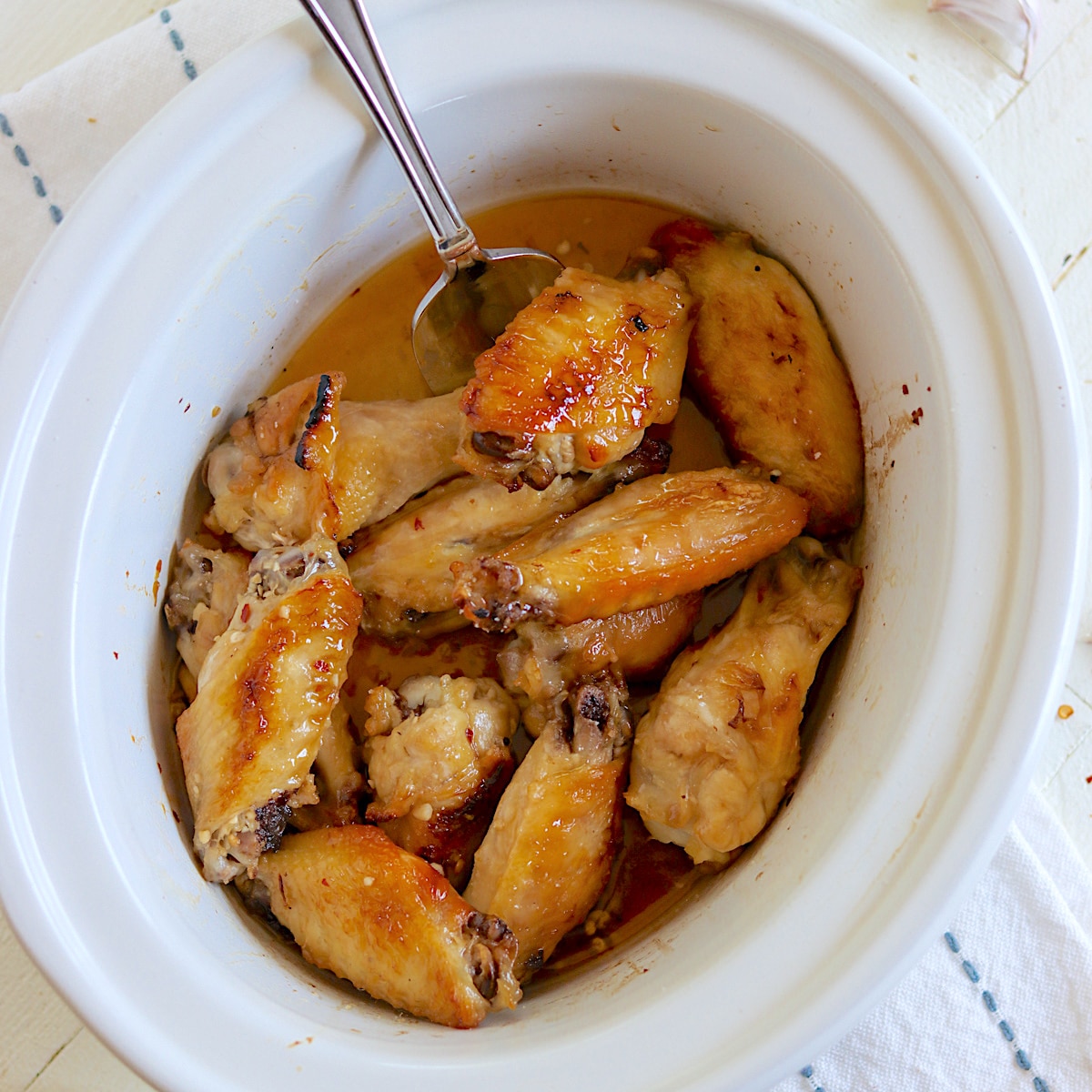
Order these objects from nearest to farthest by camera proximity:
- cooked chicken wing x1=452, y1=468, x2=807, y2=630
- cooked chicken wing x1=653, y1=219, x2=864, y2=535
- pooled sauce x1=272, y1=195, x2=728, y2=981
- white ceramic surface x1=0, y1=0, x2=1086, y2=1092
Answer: white ceramic surface x1=0, y1=0, x2=1086, y2=1092 → cooked chicken wing x1=452, y1=468, x2=807, y2=630 → cooked chicken wing x1=653, y1=219, x2=864, y2=535 → pooled sauce x1=272, y1=195, x2=728, y2=981

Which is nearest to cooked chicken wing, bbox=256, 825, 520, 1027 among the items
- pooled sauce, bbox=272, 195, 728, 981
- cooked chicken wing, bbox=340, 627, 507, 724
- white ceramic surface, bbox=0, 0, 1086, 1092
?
white ceramic surface, bbox=0, 0, 1086, 1092

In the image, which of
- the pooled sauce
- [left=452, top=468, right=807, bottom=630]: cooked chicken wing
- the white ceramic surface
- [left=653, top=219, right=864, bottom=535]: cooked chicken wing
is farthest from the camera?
the pooled sauce

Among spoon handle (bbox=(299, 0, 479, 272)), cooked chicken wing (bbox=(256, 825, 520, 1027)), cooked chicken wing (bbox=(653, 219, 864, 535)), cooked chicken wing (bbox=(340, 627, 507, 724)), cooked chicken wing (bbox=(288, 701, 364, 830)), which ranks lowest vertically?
cooked chicken wing (bbox=(256, 825, 520, 1027))

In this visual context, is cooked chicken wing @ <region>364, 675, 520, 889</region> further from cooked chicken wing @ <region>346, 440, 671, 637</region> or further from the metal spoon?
the metal spoon

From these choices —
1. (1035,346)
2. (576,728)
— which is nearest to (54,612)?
(576,728)

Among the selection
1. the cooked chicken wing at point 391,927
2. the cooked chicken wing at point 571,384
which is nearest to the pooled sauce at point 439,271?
the cooked chicken wing at point 571,384

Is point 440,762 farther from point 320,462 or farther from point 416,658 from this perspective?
point 320,462

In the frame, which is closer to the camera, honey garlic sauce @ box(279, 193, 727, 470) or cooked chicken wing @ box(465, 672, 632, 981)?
cooked chicken wing @ box(465, 672, 632, 981)

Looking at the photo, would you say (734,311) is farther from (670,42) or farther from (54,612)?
(54,612)

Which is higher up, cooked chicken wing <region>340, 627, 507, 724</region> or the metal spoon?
the metal spoon
